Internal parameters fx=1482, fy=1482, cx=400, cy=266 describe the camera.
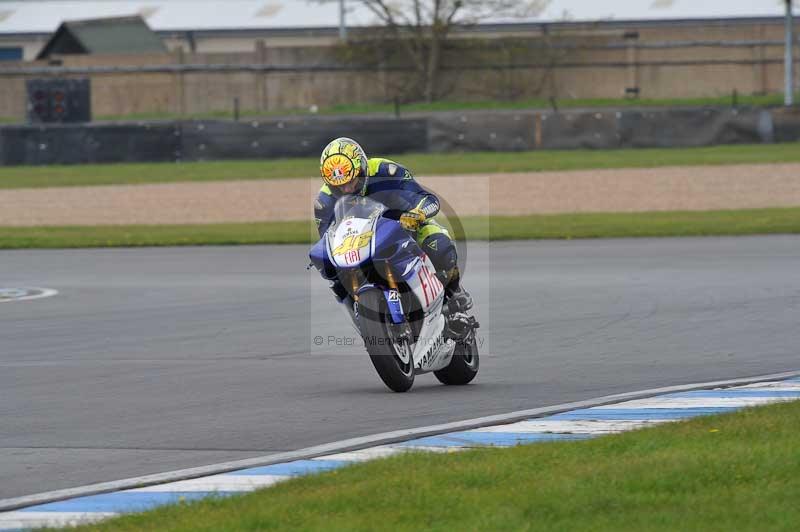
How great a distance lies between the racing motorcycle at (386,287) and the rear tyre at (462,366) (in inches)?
8.1

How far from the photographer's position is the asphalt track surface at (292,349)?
807 centimetres

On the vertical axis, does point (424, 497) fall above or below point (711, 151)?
below

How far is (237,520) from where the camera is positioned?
5.76 meters

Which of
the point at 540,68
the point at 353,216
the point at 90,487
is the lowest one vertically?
the point at 90,487

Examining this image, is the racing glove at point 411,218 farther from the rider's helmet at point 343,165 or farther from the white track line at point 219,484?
the white track line at point 219,484

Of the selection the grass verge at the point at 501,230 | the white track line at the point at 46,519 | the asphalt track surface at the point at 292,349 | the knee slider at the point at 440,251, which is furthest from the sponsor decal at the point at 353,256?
the grass verge at the point at 501,230

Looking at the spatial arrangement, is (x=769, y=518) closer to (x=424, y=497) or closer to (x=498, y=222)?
(x=424, y=497)

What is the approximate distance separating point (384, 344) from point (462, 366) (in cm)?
91

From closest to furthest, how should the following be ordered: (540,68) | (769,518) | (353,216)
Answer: (769,518), (353,216), (540,68)

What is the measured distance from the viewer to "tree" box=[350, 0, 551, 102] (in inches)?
1960

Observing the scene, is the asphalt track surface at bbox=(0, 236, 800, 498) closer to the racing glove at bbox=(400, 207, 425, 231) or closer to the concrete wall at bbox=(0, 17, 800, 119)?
the racing glove at bbox=(400, 207, 425, 231)

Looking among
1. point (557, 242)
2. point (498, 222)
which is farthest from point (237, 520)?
point (498, 222)

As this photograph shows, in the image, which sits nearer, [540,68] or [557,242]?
[557,242]

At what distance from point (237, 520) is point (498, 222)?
18.2 m
